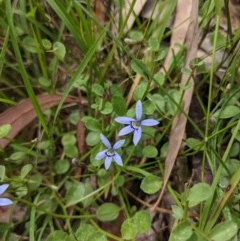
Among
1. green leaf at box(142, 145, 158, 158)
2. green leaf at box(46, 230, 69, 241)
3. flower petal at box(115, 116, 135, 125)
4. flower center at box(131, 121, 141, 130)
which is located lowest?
green leaf at box(46, 230, 69, 241)

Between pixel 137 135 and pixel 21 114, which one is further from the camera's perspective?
pixel 21 114

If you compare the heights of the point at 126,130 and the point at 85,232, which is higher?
the point at 126,130

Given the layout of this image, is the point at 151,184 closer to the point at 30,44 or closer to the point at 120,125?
the point at 120,125

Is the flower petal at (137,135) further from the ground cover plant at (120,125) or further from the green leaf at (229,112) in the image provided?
the green leaf at (229,112)

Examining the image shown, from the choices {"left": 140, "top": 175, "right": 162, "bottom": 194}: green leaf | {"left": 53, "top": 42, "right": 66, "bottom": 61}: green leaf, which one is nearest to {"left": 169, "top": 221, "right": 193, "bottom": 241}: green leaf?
{"left": 140, "top": 175, "right": 162, "bottom": 194}: green leaf

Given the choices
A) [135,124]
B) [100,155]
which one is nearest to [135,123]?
[135,124]

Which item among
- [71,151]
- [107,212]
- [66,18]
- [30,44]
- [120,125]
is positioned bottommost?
[107,212]

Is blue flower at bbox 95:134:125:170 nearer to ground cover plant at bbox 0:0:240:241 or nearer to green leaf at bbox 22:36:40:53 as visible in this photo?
ground cover plant at bbox 0:0:240:241
